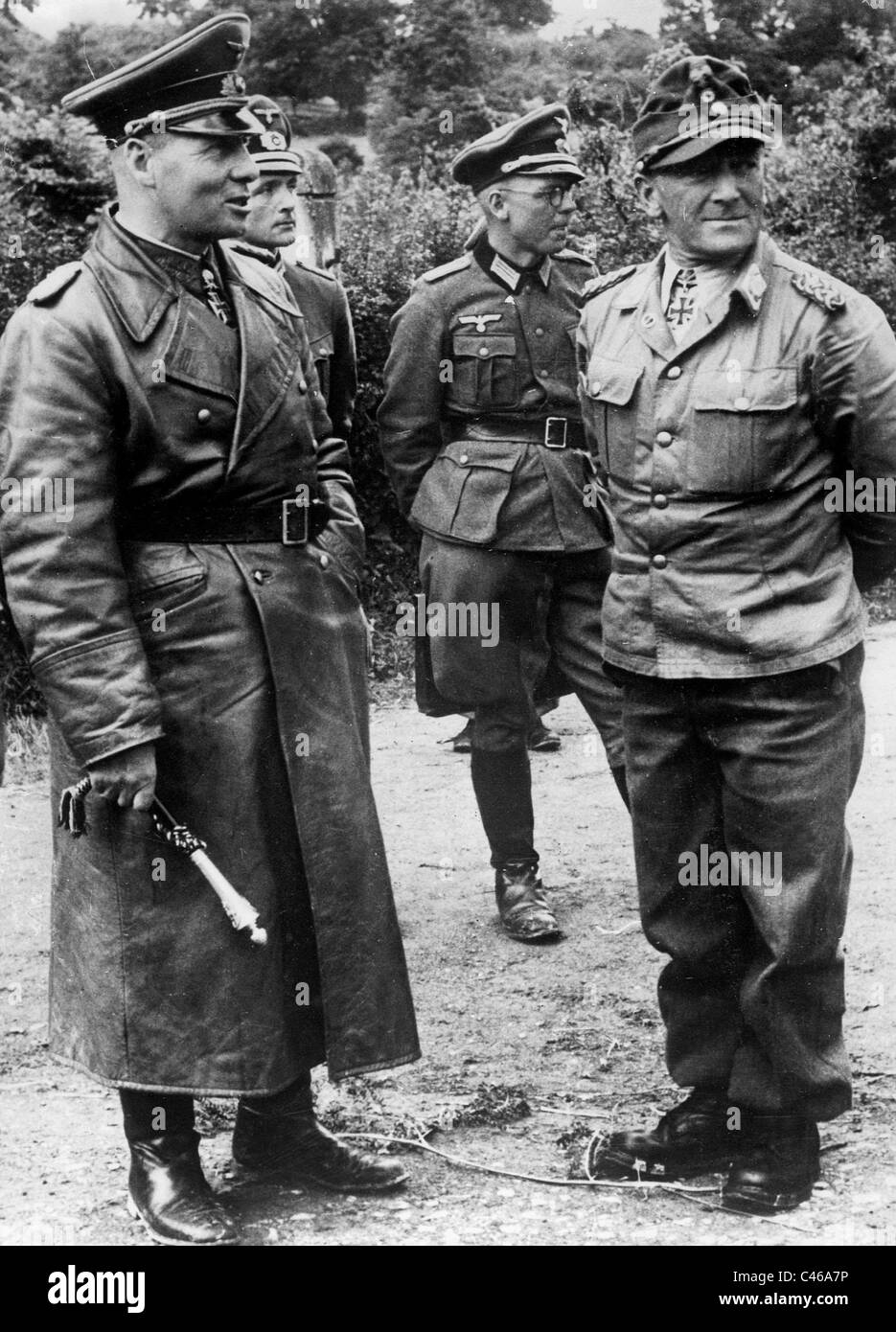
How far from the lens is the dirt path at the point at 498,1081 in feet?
11.0

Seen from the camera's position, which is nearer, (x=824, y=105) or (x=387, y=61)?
(x=824, y=105)

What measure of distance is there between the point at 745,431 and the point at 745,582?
0.30 m

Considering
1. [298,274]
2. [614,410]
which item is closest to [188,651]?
[614,410]

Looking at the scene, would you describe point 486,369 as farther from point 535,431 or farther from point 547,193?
point 547,193

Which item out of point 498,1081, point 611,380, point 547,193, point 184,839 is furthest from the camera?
point 547,193

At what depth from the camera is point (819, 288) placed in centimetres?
324

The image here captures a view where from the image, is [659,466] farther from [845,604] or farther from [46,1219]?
[46,1219]

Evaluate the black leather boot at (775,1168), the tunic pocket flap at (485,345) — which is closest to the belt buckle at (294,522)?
the black leather boot at (775,1168)

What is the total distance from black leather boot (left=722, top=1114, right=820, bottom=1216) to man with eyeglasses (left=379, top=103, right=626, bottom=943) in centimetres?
181

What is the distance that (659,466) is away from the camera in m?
3.36

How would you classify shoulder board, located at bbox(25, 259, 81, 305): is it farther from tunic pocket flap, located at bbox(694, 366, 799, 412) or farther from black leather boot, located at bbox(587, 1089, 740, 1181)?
black leather boot, located at bbox(587, 1089, 740, 1181)

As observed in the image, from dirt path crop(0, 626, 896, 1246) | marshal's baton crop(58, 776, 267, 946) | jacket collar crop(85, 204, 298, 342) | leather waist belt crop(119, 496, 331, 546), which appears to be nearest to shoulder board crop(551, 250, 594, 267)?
dirt path crop(0, 626, 896, 1246)

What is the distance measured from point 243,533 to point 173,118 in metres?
0.80

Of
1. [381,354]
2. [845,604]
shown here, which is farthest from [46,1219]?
[381,354]
